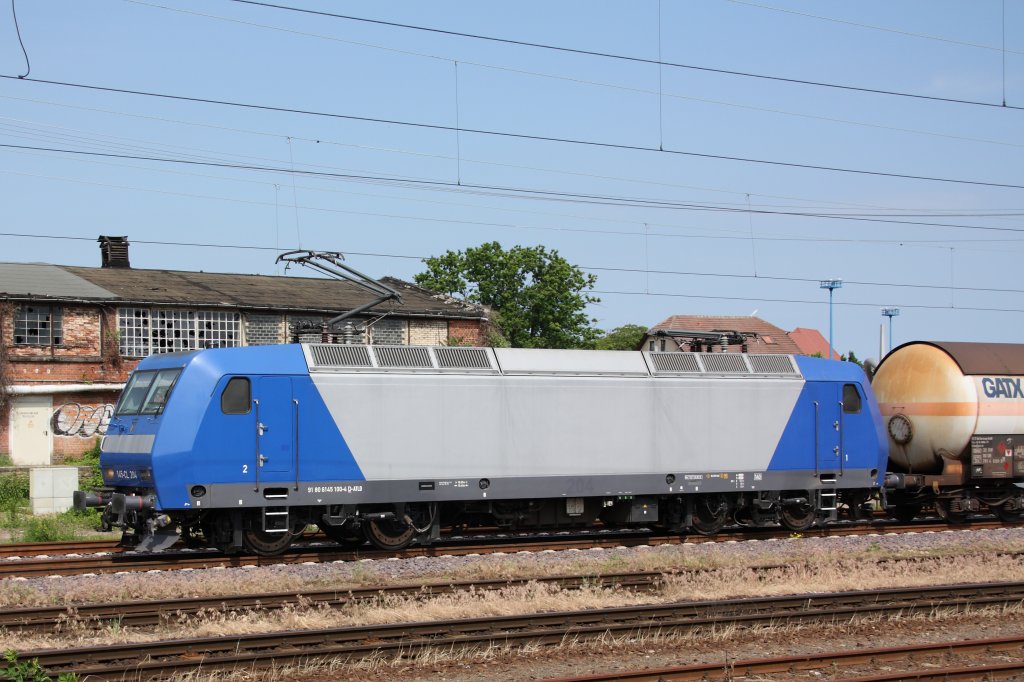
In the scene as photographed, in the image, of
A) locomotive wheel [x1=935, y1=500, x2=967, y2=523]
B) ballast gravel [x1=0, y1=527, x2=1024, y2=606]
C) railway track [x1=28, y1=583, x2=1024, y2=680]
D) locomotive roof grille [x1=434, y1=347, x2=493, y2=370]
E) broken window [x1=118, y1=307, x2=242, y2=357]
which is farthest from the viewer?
broken window [x1=118, y1=307, x2=242, y2=357]

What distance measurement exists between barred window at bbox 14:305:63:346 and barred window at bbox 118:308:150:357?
69.7 inches

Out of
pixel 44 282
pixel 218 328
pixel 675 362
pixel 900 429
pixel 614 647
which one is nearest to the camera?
pixel 614 647

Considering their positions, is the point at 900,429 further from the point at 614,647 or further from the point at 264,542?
the point at 614,647

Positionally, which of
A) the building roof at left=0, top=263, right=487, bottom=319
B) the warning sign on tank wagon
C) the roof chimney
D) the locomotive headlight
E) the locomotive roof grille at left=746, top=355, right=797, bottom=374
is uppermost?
the roof chimney

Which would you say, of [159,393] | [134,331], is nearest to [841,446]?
[159,393]

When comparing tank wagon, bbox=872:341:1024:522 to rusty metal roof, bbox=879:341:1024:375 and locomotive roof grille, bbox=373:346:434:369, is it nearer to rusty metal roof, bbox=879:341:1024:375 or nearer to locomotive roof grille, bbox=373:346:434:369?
rusty metal roof, bbox=879:341:1024:375

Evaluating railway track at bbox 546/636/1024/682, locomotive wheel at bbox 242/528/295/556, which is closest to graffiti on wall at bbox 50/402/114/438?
locomotive wheel at bbox 242/528/295/556

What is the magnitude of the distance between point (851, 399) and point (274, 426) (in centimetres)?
1096

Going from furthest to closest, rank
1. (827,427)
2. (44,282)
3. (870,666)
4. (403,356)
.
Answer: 1. (44,282)
2. (827,427)
3. (403,356)
4. (870,666)

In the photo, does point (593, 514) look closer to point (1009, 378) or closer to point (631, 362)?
point (631, 362)

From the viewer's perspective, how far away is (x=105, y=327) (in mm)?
34531

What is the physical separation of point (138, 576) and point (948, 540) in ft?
45.1

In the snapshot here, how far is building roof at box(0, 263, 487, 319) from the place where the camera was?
3492 cm

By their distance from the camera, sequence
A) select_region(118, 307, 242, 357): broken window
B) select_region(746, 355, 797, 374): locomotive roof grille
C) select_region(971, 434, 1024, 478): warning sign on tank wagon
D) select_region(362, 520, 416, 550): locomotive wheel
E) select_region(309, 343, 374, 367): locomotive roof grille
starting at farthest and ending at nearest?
select_region(118, 307, 242, 357): broken window
select_region(971, 434, 1024, 478): warning sign on tank wagon
select_region(746, 355, 797, 374): locomotive roof grille
select_region(362, 520, 416, 550): locomotive wheel
select_region(309, 343, 374, 367): locomotive roof grille
